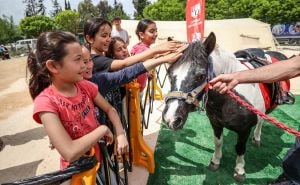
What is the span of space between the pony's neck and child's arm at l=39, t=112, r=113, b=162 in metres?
1.61

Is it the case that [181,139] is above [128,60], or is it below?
below

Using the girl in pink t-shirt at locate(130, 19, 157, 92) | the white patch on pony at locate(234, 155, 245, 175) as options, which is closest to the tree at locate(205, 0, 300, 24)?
the girl in pink t-shirt at locate(130, 19, 157, 92)

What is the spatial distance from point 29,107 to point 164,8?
3654 cm

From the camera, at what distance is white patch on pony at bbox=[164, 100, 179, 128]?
2.31 meters

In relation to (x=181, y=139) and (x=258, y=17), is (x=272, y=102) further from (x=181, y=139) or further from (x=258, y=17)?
(x=258, y=17)

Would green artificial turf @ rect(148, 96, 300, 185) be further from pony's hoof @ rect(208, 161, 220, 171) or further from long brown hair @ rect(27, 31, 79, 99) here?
long brown hair @ rect(27, 31, 79, 99)

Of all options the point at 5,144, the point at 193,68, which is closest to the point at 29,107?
the point at 5,144

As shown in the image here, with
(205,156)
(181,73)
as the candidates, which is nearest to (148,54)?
(181,73)

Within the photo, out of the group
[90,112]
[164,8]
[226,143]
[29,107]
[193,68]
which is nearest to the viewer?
[90,112]

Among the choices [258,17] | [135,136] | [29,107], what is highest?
[258,17]

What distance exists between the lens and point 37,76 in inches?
68.2

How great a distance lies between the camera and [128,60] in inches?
96.8

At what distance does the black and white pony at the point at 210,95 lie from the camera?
2322 millimetres

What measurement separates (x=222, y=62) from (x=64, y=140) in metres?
1.91
